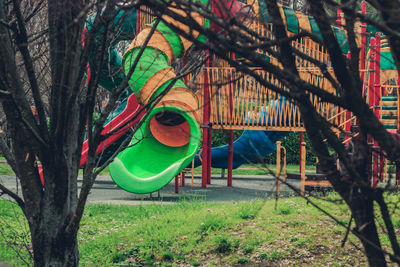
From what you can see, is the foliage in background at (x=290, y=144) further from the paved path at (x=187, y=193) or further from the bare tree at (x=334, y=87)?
the bare tree at (x=334, y=87)

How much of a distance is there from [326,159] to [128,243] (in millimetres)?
4673

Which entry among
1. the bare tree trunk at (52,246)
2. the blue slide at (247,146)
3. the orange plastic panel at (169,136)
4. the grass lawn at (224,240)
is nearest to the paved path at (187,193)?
the orange plastic panel at (169,136)

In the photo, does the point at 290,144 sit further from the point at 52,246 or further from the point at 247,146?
the point at 52,246

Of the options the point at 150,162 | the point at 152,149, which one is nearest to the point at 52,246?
the point at 150,162

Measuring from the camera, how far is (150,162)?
1227 cm

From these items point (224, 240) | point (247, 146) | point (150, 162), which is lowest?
point (224, 240)

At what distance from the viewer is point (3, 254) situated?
6625 millimetres

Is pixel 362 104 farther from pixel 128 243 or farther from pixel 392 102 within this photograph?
pixel 392 102

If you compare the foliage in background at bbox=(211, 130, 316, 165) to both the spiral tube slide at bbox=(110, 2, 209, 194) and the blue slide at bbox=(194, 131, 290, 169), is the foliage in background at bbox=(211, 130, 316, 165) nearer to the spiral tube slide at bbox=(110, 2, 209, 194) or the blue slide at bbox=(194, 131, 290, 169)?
the blue slide at bbox=(194, 131, 290, 169)

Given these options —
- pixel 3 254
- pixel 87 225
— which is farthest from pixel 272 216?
pixel 3 254

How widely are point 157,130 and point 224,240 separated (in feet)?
23.2

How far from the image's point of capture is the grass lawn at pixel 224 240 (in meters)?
5.75

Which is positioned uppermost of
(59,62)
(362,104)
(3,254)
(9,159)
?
(59,62)

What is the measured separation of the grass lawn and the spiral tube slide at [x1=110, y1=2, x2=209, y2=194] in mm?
2761
